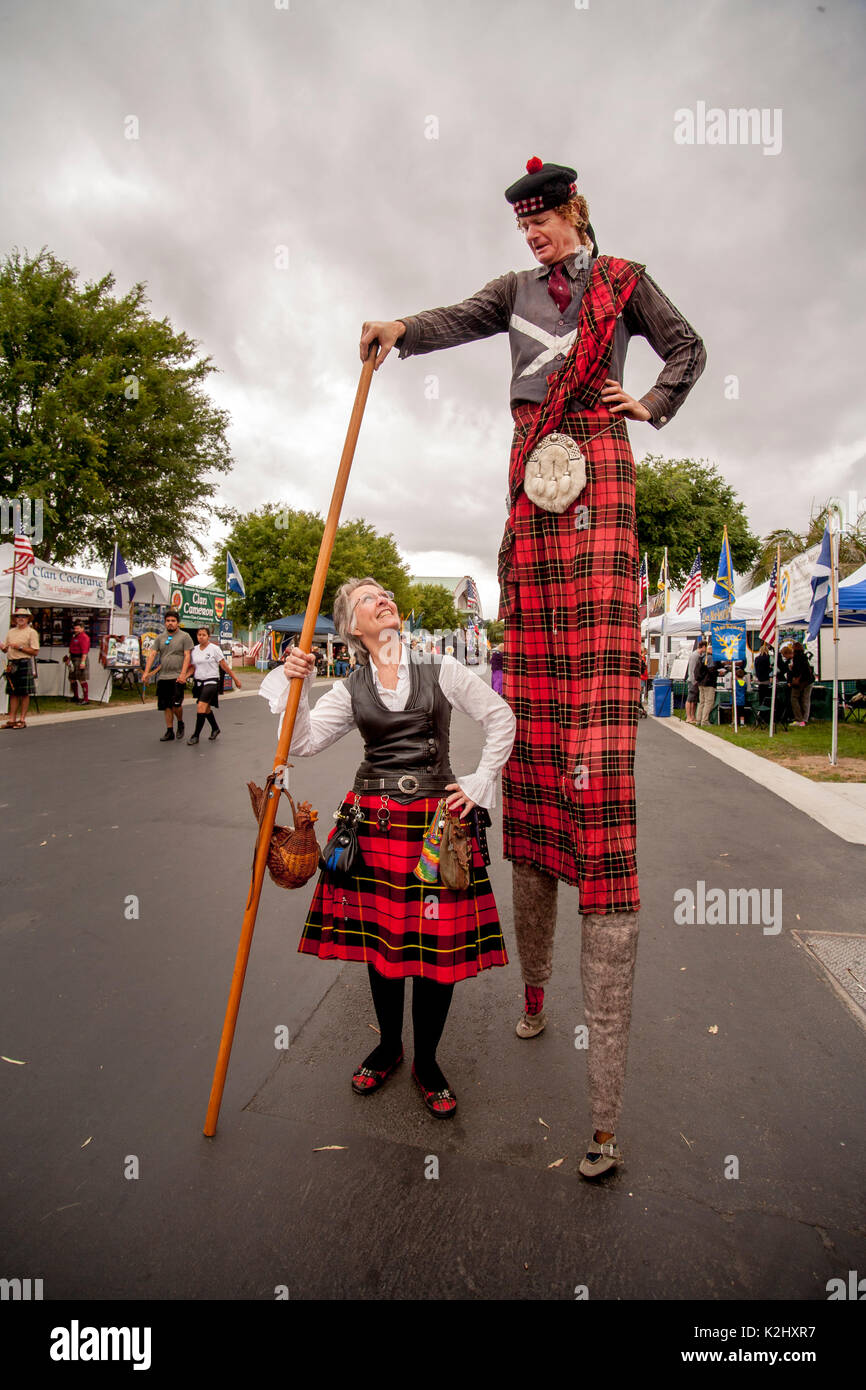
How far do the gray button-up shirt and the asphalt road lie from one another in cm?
222

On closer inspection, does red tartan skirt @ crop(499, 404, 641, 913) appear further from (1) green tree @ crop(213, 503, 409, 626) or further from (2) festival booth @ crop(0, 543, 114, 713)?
(1) green tree @ crop(213, 503, 409, 626)

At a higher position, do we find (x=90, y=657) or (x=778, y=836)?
(x=90, y=657)

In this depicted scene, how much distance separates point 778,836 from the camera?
5.72 meters

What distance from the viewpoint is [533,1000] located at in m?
2.69

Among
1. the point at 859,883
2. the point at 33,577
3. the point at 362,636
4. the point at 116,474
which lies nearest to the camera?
the point at 362,636

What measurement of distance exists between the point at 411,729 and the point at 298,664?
0.45 meters

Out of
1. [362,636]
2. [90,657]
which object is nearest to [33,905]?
[362,636]

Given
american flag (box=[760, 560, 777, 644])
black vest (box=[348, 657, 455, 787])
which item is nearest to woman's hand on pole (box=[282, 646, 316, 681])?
black vest (box=[348, 657, 455, 787])

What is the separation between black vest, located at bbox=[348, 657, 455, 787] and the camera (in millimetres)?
2393

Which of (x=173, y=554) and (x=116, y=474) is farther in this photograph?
(x=173, y=554)

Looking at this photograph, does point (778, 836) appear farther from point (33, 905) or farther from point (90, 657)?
point (90, 657)

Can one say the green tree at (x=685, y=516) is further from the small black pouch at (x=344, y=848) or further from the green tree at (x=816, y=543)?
the small black pouch at (x=344, y=848)

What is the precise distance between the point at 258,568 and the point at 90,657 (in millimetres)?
27018

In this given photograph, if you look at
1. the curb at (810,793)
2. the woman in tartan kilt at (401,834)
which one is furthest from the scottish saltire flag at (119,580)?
the woman in tartan kilt at (401,834)
